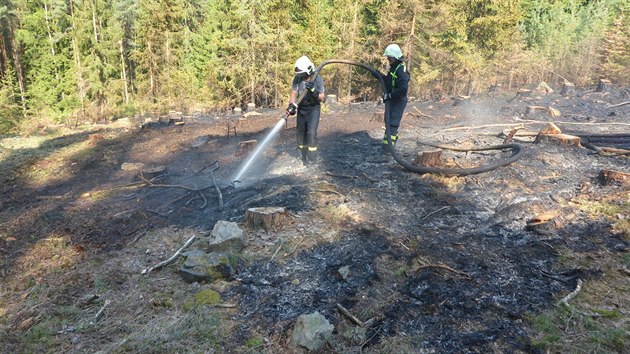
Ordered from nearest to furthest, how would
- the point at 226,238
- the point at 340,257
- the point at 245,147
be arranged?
the point at 340,257, the point at 226,238, the point at 245,147

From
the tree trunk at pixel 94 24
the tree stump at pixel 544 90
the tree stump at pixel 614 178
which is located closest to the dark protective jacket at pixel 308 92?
the tree stump at pixel 614 178

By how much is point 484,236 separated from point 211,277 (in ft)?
11.1

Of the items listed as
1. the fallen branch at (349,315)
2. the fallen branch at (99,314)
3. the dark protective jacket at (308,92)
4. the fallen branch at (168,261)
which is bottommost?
the fallen branch at (99,314)

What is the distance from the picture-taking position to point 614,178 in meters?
5.70

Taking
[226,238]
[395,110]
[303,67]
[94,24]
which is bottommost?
[226,238]

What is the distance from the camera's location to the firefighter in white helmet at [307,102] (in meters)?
7.00

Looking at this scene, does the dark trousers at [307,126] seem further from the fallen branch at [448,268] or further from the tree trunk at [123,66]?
the tree trunk at [123,66]

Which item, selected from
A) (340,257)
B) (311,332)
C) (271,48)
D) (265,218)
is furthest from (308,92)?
(271,48)

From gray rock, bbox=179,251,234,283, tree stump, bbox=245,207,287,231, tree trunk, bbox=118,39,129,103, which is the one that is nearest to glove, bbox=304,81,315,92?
tree stump, bbox=245,207,287,231

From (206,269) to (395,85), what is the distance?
17.0ft

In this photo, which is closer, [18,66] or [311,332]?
[311,332]

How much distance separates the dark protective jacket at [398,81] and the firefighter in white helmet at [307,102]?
4.51ft

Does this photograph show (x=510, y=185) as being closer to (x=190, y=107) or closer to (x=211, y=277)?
(x=211, y=277)

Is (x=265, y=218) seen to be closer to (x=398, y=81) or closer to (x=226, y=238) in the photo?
(x=226, y=238)
